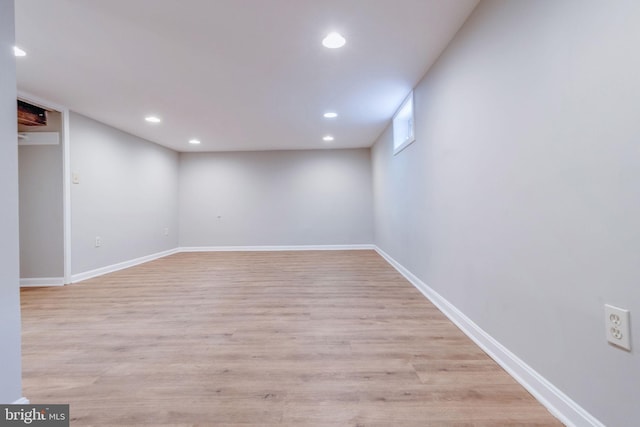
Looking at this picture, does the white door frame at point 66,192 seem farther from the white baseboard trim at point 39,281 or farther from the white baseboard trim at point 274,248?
the white baseboard trim at point 274,248

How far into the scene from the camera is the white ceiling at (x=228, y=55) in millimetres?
1835

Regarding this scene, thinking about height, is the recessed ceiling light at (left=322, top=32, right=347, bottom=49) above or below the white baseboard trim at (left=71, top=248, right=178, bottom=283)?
above

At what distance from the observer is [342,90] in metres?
3.11

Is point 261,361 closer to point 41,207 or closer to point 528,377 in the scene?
point 528,377

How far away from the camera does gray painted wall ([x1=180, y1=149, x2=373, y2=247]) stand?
632 cm

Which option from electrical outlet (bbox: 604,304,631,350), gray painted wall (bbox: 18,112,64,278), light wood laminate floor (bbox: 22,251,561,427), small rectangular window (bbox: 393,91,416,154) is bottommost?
light wood laminate floor (bbox: 22,251,561,427)

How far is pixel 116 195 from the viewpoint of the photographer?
14.7 ft

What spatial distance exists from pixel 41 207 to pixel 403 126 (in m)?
4.87

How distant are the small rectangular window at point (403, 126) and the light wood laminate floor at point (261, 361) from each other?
186 cm

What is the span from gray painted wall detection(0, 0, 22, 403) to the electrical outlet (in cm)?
243

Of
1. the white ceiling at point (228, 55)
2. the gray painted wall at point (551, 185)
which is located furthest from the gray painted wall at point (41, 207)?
the gray painted wall at point (551, 185)

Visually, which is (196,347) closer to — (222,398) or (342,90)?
(222,398)

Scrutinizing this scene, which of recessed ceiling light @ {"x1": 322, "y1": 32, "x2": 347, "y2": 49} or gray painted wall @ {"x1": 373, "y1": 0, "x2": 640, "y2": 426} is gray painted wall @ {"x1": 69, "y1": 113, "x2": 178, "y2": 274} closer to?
recessed ceiling light @ {"x1": 322, "y1": 32, "x2": 347, "y2": 49}

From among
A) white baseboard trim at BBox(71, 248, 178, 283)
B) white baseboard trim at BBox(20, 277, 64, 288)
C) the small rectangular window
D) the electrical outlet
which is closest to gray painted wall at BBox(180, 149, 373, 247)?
white baseboard trim at BBox(71, 248, 178, 283)
